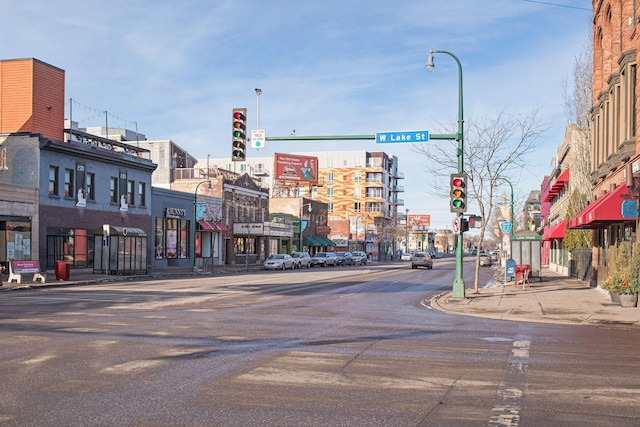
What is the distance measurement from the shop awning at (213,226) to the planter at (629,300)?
43.1 meters

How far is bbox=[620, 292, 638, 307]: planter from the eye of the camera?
19.0 metres

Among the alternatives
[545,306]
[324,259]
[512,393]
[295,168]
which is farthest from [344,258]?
[512,393]

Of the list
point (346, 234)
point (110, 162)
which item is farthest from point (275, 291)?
point (346, 234)

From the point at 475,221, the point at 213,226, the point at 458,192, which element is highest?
the point at 458,192

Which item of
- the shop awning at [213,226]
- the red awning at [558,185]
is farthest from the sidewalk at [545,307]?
the shop awning at [213,226]

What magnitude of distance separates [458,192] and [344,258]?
51818mm

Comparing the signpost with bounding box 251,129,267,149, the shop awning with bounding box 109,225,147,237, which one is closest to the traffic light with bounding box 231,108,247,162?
the signpost with bounding box 251,129,267,149

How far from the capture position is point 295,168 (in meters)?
96.4

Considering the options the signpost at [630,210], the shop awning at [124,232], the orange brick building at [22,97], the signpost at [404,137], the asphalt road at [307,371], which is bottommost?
the asphalt road at [307,371]

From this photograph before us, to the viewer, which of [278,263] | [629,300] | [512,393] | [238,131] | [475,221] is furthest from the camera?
[278,263]

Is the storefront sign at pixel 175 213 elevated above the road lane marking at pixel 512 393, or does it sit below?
above

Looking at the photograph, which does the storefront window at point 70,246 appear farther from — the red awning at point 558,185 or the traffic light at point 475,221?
the red awning at point 558,185

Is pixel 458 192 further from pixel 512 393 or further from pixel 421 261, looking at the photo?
pixel 421 261

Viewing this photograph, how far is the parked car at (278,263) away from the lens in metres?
55.2
